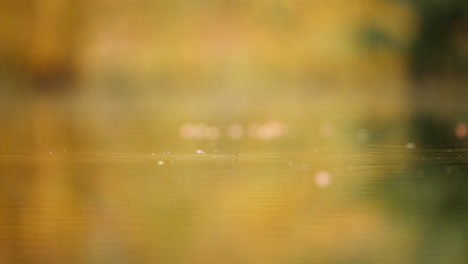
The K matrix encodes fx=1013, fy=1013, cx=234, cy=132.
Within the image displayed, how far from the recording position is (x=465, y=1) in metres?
20.8

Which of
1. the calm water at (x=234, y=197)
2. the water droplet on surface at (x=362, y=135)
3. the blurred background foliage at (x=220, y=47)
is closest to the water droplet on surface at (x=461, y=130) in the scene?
the calm water at (x=234, y=197)

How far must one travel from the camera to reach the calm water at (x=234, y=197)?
3131mm

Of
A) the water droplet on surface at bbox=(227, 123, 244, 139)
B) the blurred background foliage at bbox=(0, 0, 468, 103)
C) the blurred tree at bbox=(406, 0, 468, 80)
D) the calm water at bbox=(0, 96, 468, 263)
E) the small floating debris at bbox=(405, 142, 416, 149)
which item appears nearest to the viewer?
the calm water at bbox=(0, 96, 468, 263)

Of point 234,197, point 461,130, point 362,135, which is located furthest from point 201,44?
point 234,197

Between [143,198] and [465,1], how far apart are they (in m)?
17.5

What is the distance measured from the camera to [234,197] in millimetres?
4371

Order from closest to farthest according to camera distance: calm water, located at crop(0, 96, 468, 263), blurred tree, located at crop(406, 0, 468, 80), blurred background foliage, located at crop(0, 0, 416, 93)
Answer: calm water, located at crop(0, 96, 468, 263)
blurred tree, located at crop(406, 0, 468, 80)
blurred background foliage, located at crop(0, 0, 416, 93)

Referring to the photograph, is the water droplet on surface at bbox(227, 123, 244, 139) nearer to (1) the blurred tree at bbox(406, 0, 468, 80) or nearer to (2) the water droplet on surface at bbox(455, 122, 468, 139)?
(2) the water droplet on surface at bbox(455, 122, 468, 139)

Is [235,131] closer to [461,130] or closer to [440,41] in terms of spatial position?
[461,130]

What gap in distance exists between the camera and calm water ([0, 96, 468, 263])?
3.13 meters

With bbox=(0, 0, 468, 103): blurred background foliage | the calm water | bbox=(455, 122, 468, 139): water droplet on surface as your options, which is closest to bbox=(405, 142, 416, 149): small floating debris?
the calm water

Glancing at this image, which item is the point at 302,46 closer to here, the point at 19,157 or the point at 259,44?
the point at 259,44

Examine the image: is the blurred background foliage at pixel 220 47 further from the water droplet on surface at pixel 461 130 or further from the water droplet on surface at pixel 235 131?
the water droplet on surface at pixel 235 131

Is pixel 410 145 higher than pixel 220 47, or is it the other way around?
pixel 220 47
